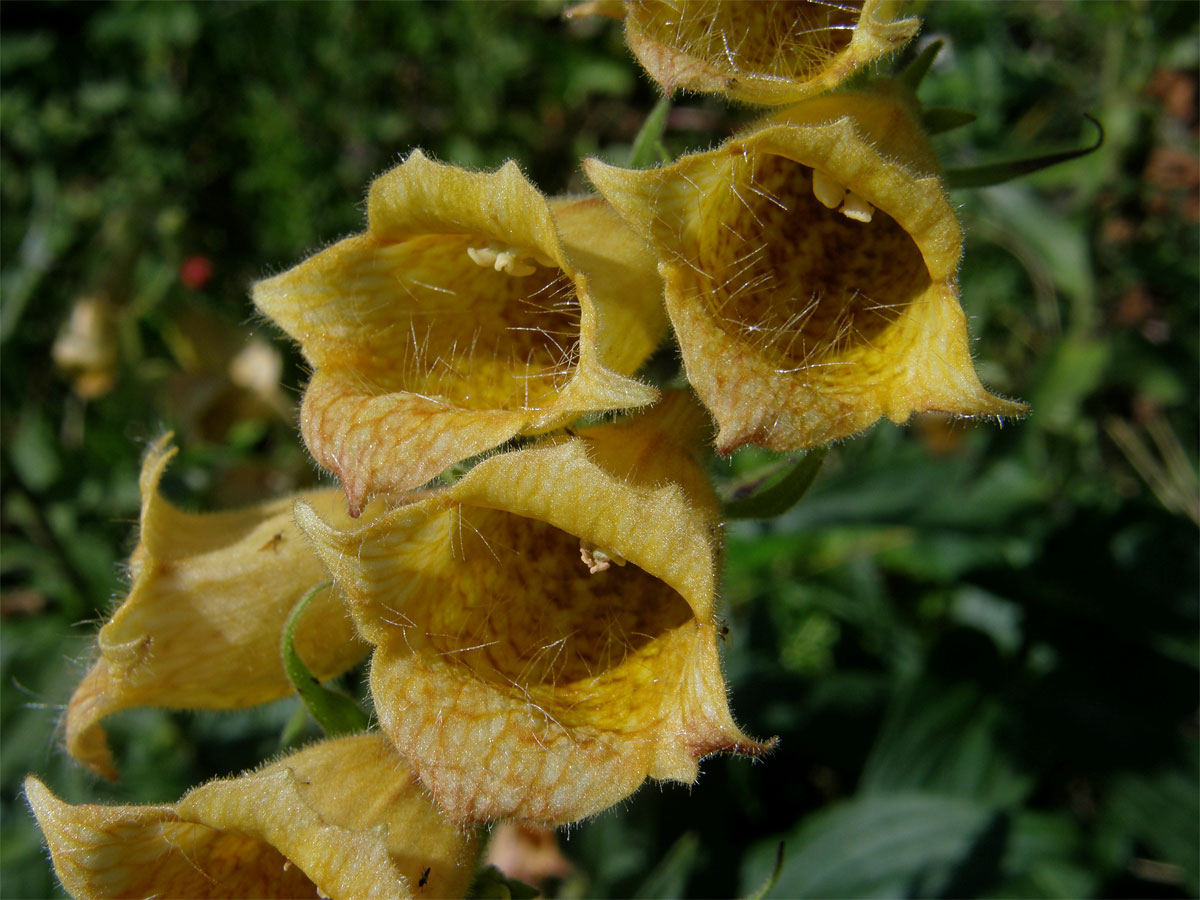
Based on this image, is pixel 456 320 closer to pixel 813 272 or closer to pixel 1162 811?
pixel 813 272

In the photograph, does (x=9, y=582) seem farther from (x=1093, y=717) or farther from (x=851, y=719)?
(x=1093, y=717)

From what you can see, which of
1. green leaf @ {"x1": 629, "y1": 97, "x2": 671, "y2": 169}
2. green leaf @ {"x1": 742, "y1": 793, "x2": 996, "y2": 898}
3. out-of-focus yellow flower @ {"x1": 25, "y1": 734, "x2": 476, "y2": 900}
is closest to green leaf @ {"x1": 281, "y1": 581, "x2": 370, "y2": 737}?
out-of-focus yellow flower @ {"x1": 25, "y1": 734, "x2": 476, "y2": 900}

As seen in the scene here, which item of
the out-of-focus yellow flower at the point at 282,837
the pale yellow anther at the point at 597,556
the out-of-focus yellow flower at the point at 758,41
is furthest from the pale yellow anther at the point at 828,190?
the out-of-focus yellow flower at the point at 282,837

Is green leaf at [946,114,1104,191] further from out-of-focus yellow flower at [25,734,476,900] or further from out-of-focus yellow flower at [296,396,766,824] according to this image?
out-of-focus yellow flower at [25,734,476,900]

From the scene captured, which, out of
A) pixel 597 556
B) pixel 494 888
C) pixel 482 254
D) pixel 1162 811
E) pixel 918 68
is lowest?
pixel 1162 811

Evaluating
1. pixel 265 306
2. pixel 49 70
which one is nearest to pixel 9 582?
pixel 49 70

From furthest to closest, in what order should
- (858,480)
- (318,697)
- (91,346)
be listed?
(91,346) → (858,480) → (318,697)

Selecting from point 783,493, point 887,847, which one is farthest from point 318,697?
point 887,847
